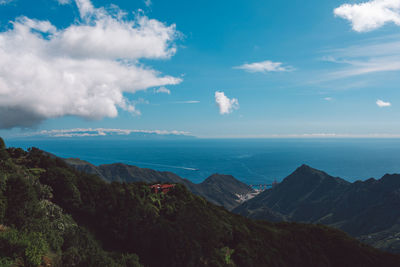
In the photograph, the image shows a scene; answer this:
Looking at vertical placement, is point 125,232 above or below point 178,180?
above

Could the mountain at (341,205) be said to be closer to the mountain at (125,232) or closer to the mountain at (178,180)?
the mountain at (178,180)

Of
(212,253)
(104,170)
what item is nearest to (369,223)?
(212,253)

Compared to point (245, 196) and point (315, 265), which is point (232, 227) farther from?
point (245, 196)

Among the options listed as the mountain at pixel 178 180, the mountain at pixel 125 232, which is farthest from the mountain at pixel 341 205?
the mountain at pixel 125 232

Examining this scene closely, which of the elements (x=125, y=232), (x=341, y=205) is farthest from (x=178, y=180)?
(x=125, y=232)

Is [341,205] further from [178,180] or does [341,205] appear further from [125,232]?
[125,232]

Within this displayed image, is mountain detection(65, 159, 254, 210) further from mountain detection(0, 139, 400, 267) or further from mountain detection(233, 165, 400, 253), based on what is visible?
mountain detection(0, 139, 400, 267)
